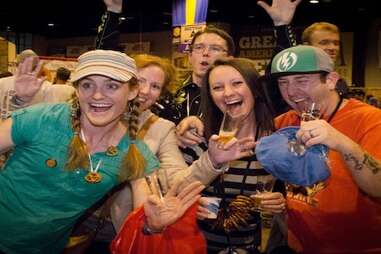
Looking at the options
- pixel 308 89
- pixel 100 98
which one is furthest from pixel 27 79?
pixel 308 89

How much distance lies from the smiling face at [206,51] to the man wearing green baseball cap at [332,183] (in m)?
0.94

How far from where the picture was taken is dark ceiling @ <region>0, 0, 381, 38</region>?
13.9 meters

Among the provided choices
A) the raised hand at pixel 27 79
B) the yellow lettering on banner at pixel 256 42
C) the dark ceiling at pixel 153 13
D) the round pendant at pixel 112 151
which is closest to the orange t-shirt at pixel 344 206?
the round pendant at pixel 112 151

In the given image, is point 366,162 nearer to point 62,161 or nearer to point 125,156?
point 125,156

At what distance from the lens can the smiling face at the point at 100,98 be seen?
2.34 metres

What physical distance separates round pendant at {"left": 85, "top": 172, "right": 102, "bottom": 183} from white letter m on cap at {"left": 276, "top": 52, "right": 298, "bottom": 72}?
1.07 metres

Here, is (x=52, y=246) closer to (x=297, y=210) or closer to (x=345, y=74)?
(x=297, y=210)

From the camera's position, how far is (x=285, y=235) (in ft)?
9.41

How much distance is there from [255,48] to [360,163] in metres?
14.0

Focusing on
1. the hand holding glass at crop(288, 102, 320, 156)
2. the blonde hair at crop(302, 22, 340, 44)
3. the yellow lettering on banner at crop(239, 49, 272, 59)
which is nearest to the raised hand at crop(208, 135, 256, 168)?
the hand holding glass at crop(288, 102, 320, 156)

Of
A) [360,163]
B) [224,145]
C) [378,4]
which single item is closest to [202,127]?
[224,145]

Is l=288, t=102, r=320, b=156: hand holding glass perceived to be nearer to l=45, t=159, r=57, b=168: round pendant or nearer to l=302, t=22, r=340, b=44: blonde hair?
l=45, t=159, r=57, b=168: round pendant

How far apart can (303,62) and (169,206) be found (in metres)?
0.99

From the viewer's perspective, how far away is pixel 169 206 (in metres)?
2.19
